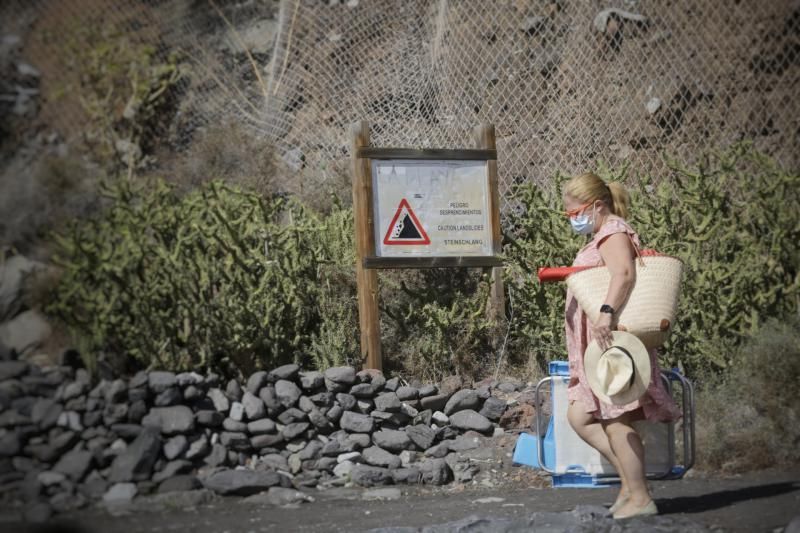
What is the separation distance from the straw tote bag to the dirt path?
0.80m

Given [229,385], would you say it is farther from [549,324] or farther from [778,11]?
[778,11]

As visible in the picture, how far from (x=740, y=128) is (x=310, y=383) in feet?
18.0

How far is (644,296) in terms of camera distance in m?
4.03

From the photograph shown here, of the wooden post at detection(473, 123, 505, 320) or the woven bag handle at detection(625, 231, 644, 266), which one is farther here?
the wooden post at detection(473, 123, 505, 320)

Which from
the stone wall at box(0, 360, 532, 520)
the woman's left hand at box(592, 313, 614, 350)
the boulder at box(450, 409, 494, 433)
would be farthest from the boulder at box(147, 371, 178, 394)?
the woman's left hand at box(592, 313, 614, 350)

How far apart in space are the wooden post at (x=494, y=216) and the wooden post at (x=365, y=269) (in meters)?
0.97

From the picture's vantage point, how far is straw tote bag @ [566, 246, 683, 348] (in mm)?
4008

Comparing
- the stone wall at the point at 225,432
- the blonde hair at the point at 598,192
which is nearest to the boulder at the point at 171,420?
the stone wall at the point at 225,432

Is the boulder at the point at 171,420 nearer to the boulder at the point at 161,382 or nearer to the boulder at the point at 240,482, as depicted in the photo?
the boulder at the point at 161,382

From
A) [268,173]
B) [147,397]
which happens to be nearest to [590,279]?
[147,397]

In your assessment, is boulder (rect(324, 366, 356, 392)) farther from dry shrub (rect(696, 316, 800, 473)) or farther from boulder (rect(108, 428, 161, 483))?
dry shrub (rect(696, 316, 800, 473))

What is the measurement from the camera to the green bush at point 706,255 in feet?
21.8

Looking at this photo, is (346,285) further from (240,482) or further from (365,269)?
(240,482)

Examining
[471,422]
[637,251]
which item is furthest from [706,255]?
[637,251]
